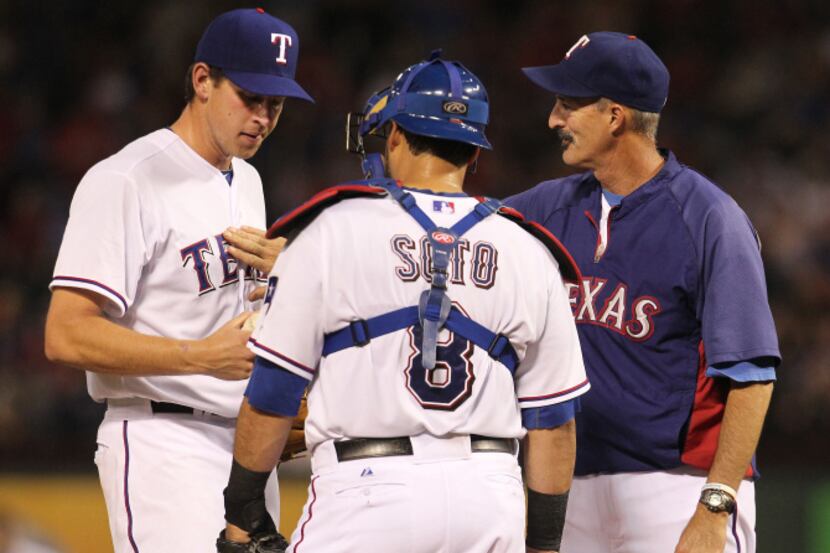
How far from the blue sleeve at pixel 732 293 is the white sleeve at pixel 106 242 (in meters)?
1.75

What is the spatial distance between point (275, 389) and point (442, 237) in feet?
1.86

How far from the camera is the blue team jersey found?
150 inches

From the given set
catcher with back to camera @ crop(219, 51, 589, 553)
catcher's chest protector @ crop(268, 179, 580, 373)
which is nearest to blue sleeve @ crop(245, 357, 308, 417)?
catcher with back to camera @ crop(219, 51, 589, 553)

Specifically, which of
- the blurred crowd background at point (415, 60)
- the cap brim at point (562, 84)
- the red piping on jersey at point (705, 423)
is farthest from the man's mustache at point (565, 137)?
the blurred crowd background at point (415, 60)

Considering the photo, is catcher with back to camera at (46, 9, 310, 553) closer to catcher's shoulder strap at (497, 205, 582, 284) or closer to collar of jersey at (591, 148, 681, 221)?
catcher's shoulder strap at (497, 205, 582, 284)

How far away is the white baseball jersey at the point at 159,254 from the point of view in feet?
11.9

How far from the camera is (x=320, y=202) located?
3.11 meters

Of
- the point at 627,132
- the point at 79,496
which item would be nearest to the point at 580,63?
the point at 627,132

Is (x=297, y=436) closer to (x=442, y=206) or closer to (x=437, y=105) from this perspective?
(x=442, y=206)

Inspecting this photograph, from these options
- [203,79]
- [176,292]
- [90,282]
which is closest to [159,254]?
[176,292]

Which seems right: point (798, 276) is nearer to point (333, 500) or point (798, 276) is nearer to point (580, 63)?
point (580, 63)

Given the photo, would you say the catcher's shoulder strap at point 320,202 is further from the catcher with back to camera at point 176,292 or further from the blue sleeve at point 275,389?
the catcher with back to camera at point 176,292

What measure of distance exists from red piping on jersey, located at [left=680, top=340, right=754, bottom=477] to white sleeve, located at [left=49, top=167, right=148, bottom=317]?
1.80 m

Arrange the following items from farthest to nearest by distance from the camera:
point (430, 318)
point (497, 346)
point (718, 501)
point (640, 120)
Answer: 1. point (640, 120)
2. point (718, 501)
3. point (497, 346)
4. point (430, 318)
